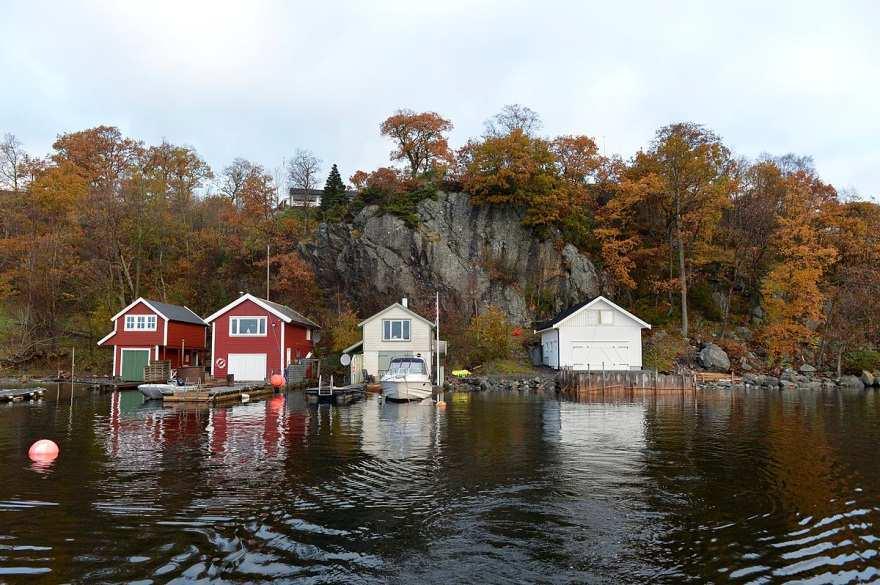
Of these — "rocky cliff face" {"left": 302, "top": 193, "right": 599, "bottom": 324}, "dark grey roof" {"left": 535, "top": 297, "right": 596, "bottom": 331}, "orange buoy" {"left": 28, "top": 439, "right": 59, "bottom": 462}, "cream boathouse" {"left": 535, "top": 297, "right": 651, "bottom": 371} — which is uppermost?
"rocky cliff face" {"left": 302, "top": 193, "right": 599, "bottom": 324}

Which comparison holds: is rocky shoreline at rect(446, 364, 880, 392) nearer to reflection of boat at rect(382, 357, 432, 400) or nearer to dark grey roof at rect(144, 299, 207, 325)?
reflection of boat at rect(382, 357, 432, 400)

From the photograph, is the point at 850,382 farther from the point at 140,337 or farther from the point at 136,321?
the point at 136,321

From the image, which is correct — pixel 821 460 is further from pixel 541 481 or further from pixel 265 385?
pixel 265 385

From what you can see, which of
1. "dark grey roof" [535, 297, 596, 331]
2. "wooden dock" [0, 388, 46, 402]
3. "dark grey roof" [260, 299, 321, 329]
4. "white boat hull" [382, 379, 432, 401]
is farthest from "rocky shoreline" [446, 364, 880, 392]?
"wooden dock" [0, 388, 46, 402]

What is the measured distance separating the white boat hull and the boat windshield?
→ 1.87 meters

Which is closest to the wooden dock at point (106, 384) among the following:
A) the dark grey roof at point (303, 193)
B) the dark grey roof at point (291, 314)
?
the dark grey roof at point (291, 314)

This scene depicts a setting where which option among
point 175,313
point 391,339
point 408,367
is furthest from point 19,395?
point 391,339

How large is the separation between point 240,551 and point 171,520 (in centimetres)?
232

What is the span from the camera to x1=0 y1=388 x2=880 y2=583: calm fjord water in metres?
9.29

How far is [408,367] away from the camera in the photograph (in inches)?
1597

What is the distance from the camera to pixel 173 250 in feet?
218

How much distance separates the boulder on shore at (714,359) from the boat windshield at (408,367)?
2528cm

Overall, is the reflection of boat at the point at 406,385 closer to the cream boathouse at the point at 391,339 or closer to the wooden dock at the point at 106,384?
the cream boathouse at the point at 391,339

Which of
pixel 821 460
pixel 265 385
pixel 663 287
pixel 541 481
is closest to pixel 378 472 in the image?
pixel 541 481
